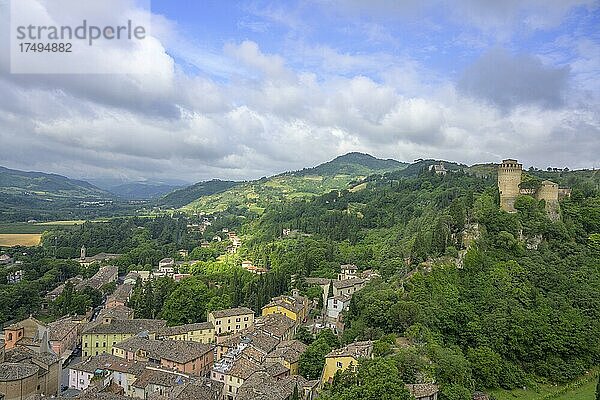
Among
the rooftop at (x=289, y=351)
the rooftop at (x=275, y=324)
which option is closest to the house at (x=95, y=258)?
the rooftop at (x=275, y=324)

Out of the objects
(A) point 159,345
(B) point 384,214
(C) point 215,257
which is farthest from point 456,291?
(C) point 215,257

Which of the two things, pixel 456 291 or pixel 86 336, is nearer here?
pixel 456 291

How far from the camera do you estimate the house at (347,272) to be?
5697 centimetres

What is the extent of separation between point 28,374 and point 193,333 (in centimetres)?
1497

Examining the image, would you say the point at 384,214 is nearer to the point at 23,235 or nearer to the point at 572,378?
the point at 572,378

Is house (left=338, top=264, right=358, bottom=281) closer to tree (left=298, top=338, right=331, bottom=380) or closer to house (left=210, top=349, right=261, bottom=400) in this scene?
tree (left=298, top=338, right=331, bottom=380)

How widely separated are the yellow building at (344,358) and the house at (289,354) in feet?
11.0

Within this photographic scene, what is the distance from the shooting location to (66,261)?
77750 millimetres

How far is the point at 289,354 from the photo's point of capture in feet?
116

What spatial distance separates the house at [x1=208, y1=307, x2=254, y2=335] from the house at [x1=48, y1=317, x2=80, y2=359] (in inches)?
495

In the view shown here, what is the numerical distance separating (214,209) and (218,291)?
122610 mm

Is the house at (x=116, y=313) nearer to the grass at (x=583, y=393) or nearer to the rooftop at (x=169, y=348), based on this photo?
the rooftop at (x=169, y=348)

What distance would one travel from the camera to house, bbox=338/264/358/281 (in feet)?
187

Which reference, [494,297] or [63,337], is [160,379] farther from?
[494,297]
